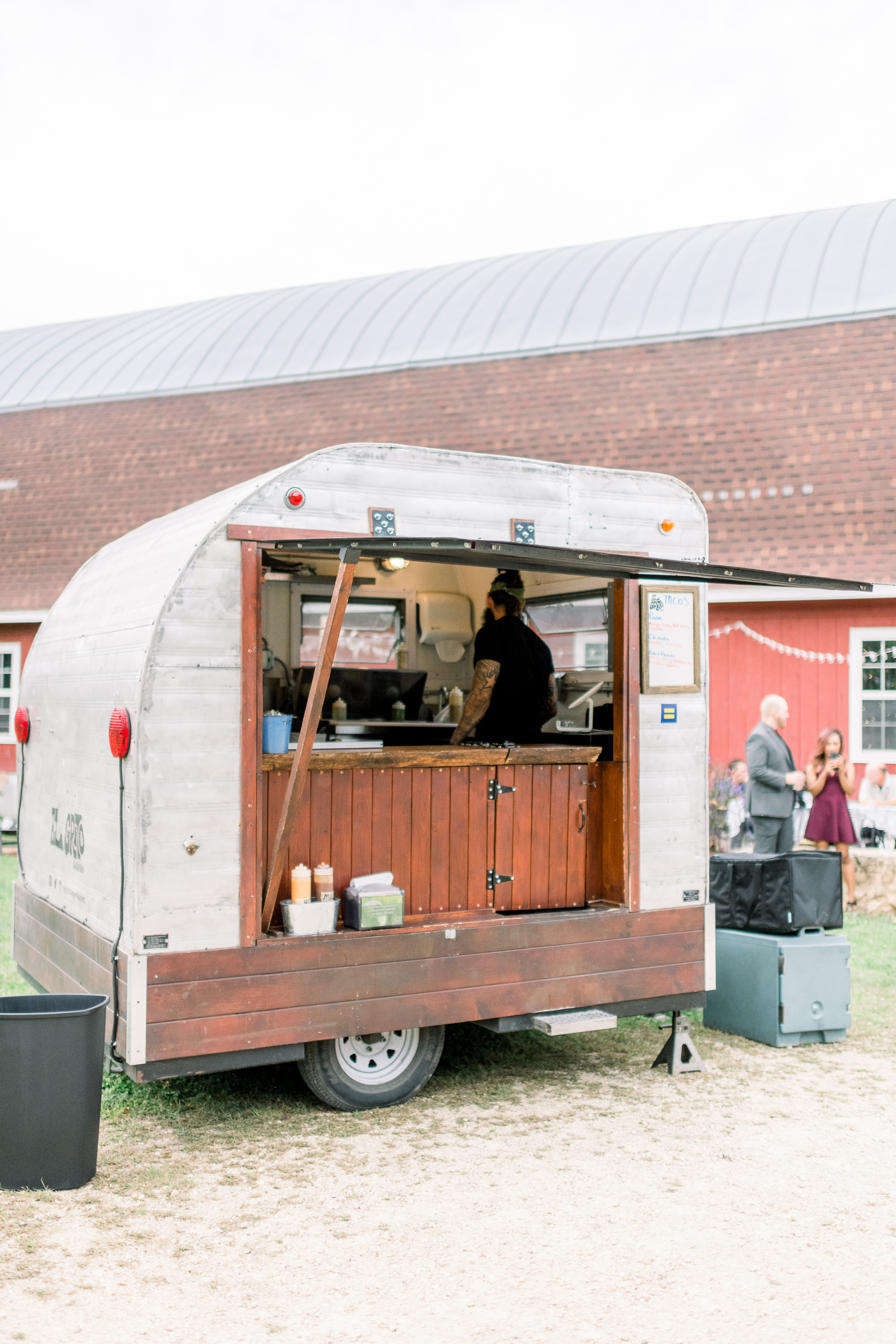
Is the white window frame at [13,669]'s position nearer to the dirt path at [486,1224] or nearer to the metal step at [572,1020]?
the dirt path at [486,1224]

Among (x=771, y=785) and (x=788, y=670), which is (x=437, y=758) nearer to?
(x=771, y=785)

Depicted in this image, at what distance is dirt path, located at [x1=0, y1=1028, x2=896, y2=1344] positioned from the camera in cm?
368

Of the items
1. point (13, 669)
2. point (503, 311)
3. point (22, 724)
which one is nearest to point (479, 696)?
Answer: point (22, 724)

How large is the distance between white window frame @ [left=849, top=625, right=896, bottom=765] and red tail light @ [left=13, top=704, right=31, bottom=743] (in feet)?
33.7

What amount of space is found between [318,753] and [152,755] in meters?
0.84

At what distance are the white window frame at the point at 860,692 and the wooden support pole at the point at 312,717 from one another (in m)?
10.7

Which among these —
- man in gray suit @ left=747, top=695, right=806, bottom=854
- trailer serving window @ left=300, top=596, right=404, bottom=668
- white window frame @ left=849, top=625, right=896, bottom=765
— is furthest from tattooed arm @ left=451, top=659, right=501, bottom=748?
white window frame @ left=849, top=625, right=896, bottom=765

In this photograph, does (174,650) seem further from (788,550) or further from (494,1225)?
(788,550)

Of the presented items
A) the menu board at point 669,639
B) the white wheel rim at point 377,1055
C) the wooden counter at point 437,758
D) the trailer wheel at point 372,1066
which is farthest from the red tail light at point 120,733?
the menu board at point 669,639

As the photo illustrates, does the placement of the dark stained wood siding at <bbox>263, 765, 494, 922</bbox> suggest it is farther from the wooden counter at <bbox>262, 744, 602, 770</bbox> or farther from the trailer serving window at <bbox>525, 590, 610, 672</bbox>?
the trailer serving window at <bbox>525, 590, 610, 672</bbox>

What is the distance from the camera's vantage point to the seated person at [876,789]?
46.0ft

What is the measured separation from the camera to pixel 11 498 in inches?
789

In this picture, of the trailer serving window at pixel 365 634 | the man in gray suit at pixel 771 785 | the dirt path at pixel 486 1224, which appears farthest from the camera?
the man in gray suit at pixel 771 785

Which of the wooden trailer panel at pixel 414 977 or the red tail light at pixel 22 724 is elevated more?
the red tail light at pixel 22 724
